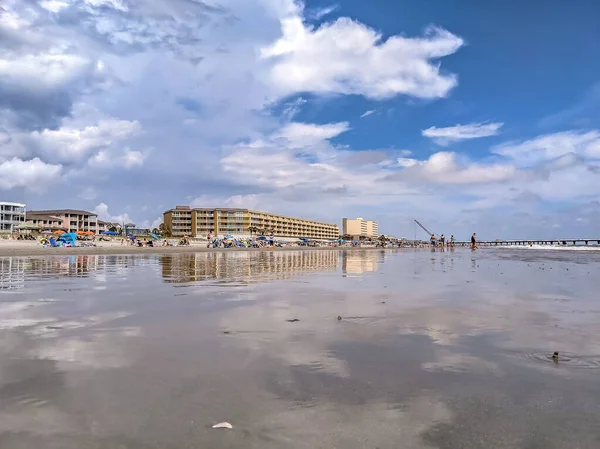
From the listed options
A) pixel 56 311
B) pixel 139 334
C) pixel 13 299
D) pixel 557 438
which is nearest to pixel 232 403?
pixel 557 438

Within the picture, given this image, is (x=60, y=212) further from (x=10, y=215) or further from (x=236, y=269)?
(x=236, y=269)

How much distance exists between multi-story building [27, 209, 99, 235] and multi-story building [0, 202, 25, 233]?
3.09m

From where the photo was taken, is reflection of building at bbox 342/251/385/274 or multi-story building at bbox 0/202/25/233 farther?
multi-story building at bbox 0/202/25/233

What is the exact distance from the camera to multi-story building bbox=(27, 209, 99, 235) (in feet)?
418

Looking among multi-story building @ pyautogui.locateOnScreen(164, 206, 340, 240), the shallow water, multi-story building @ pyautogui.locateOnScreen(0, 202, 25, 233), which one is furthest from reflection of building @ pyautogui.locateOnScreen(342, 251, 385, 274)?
multi-story building @ pyautogui.locateOnScreen(164, 206, 340, 240)

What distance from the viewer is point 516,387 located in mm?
4246

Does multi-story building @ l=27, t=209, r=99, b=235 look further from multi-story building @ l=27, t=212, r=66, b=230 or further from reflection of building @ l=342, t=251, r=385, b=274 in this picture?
reflection of building @ l=342, t=251, r=385, b=274

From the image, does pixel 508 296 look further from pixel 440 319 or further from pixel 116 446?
pixel 116 446

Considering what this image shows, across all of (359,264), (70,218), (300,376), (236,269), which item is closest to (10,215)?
(70,218)

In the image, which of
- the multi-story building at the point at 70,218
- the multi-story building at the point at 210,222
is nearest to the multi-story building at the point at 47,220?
the multi-story building at the point at 70,218

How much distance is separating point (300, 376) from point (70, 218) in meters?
151

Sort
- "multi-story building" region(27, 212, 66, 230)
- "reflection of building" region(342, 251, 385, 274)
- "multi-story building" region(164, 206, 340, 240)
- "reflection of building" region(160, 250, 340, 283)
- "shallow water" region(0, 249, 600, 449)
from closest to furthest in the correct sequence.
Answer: "shallow water" region(0, 249, 600, 449)
"reflection of building" region(160, 250, 340, 283)
"reflection of building" region(342, 251, 385, 274)
"multi-story building" region(27, 212, 66, 230)
"multi-story building" region(164, 206, 340, 240)

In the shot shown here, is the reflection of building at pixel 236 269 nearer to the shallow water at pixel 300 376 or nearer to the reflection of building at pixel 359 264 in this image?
the reflection of building at pixel 359 264

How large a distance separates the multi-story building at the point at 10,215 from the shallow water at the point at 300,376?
140m
